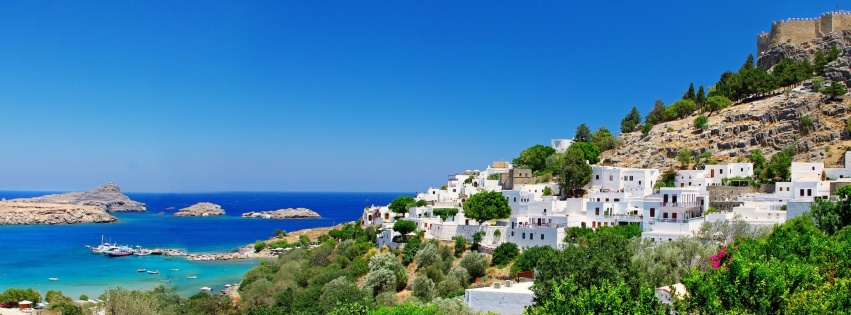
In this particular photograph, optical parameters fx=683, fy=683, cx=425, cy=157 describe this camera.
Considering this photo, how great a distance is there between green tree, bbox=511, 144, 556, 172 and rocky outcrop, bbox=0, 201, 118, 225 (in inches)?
3611

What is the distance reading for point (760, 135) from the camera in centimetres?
4750

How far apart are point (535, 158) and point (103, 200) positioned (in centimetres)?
Result: 14744

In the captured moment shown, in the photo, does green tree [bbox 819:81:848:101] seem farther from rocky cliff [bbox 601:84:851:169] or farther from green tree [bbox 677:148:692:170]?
green tree [bbox 677:148:692:170]

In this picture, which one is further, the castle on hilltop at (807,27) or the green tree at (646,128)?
the castle on hilltop at (807,27)

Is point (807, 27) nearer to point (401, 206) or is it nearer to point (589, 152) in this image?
point (589, 152)

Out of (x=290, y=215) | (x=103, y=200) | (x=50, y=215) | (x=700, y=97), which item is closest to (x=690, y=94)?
(x=700, y=97)

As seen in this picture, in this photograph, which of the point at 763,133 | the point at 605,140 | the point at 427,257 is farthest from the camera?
the point at 605,140

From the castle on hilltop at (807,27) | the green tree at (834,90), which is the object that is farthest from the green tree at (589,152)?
the castle on hilltop at (807,27)

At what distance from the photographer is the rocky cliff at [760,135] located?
45594mm

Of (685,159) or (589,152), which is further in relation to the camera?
(589,152)

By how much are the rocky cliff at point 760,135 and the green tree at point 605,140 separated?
1298mm

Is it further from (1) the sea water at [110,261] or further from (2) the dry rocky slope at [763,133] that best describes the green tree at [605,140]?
(1) the sea water at [110,261]

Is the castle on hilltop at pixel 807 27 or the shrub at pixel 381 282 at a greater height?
the castle on hilltop at pixel 807 27

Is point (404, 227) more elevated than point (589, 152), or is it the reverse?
point (589, 152)
